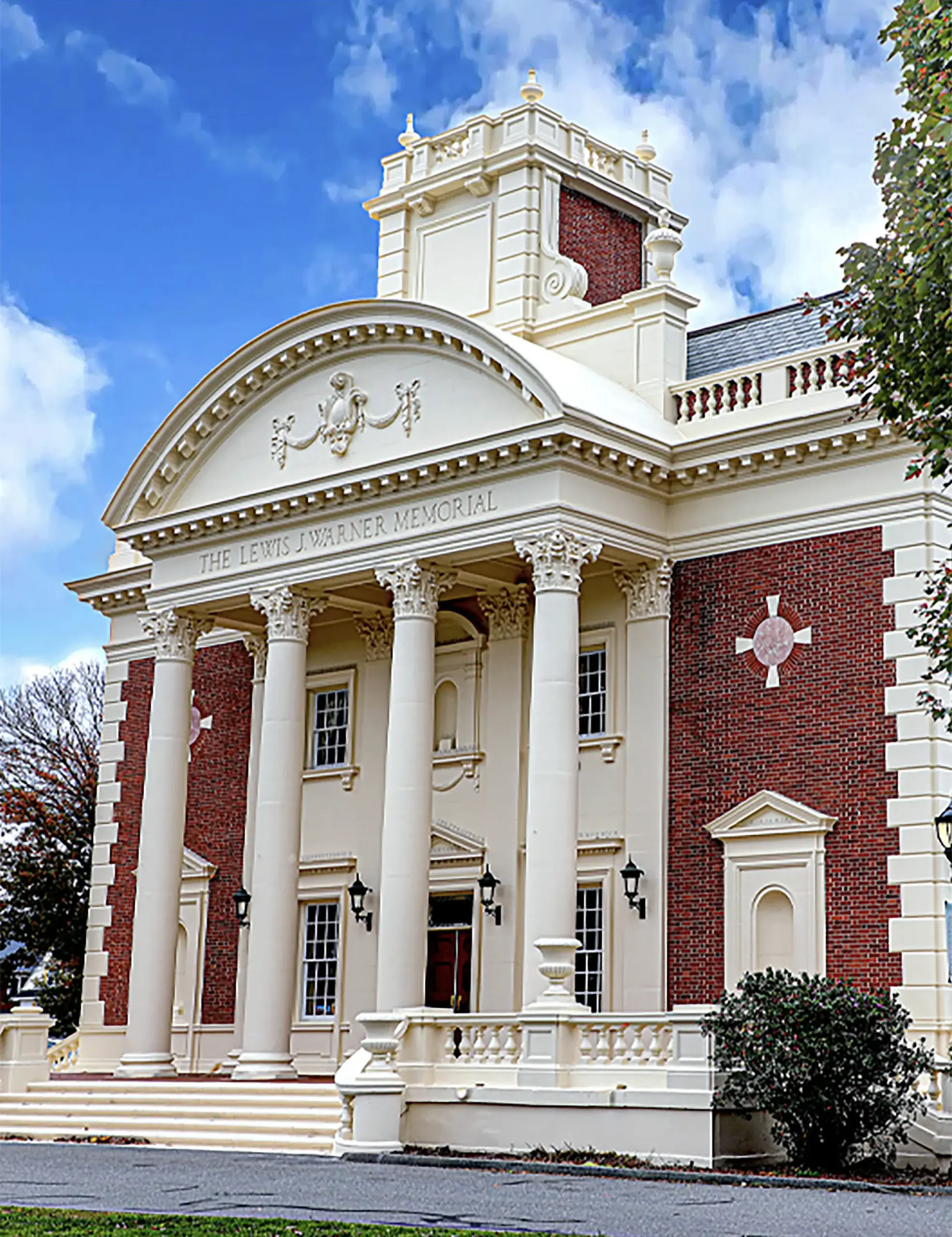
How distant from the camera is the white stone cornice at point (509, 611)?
1132 inches

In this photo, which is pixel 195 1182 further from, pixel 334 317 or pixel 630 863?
pixel 334 317

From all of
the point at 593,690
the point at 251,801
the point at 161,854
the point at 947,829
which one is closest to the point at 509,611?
the point at 593,690

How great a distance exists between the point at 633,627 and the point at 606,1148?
8.63 m

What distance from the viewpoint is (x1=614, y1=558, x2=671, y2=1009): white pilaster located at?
2561 centimetres

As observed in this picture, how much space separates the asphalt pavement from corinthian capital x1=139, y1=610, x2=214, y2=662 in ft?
37.6

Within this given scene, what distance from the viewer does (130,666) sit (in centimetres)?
3519

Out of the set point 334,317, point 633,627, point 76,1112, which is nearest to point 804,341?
point 633,627

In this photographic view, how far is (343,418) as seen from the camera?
28516 millimetres

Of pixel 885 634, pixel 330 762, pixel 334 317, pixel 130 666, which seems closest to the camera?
pixel 885 634

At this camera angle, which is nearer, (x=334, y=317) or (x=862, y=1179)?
(x=862, y=1179)

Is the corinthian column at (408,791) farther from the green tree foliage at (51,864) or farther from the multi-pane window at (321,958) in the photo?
the green tree foliage at (51,864)

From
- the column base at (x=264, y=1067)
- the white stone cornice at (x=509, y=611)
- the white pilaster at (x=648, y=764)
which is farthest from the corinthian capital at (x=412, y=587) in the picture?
the column base at (x=264, y=1067)

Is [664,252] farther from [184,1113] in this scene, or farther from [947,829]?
[184,1113]

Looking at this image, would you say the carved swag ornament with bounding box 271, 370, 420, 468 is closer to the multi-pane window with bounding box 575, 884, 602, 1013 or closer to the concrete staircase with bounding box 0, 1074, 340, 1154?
the multi-pane window with bounding box 575, 884, 602, 1013
